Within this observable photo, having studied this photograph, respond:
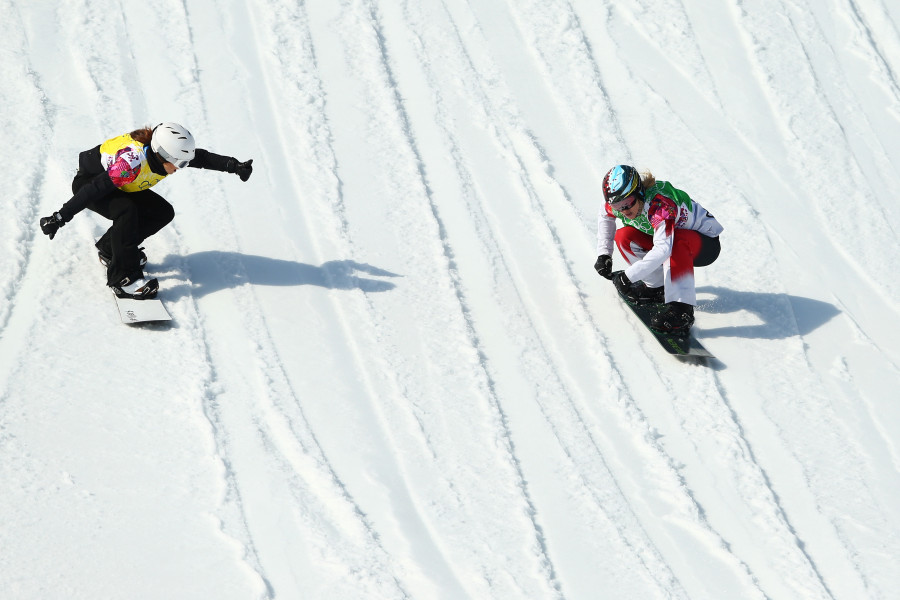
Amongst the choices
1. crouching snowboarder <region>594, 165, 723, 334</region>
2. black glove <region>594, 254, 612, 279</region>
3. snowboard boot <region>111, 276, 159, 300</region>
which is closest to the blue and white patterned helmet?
crouching snowboarder <region>594, 165, 723, 334</region>

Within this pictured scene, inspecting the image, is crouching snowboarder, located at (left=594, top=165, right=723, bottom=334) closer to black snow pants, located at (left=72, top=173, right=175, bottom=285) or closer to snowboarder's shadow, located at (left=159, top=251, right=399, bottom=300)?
snowboarder's shadow, located at (left=159, top=251, right=399, bottom=300)

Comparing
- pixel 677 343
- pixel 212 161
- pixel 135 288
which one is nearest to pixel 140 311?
pixel 135 288

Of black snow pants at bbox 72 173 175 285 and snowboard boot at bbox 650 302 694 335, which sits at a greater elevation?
black snow pants at bbox 72 173 175 285

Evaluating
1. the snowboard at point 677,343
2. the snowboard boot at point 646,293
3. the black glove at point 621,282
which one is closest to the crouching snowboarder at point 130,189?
the black glove at point 621,282

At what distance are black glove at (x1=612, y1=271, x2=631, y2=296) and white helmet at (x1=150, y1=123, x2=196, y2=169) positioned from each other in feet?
8.86

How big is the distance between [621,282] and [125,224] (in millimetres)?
3042

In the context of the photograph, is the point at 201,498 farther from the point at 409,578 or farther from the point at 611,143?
the point at 611,143

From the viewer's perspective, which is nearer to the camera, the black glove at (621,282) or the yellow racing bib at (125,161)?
the yellow racing bib at (125,161)

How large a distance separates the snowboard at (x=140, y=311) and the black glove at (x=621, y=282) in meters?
2.76

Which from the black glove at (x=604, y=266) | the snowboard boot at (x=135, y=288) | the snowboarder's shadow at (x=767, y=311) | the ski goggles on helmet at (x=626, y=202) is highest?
the snowboard boot at (x=135, y=288)

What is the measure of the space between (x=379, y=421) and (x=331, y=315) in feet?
3.21

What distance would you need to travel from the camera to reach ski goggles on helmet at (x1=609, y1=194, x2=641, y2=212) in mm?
5648

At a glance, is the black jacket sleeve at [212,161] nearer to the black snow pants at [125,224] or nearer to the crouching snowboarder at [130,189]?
the crouching snowboarder at [130,189]

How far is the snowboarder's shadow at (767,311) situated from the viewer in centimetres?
627
